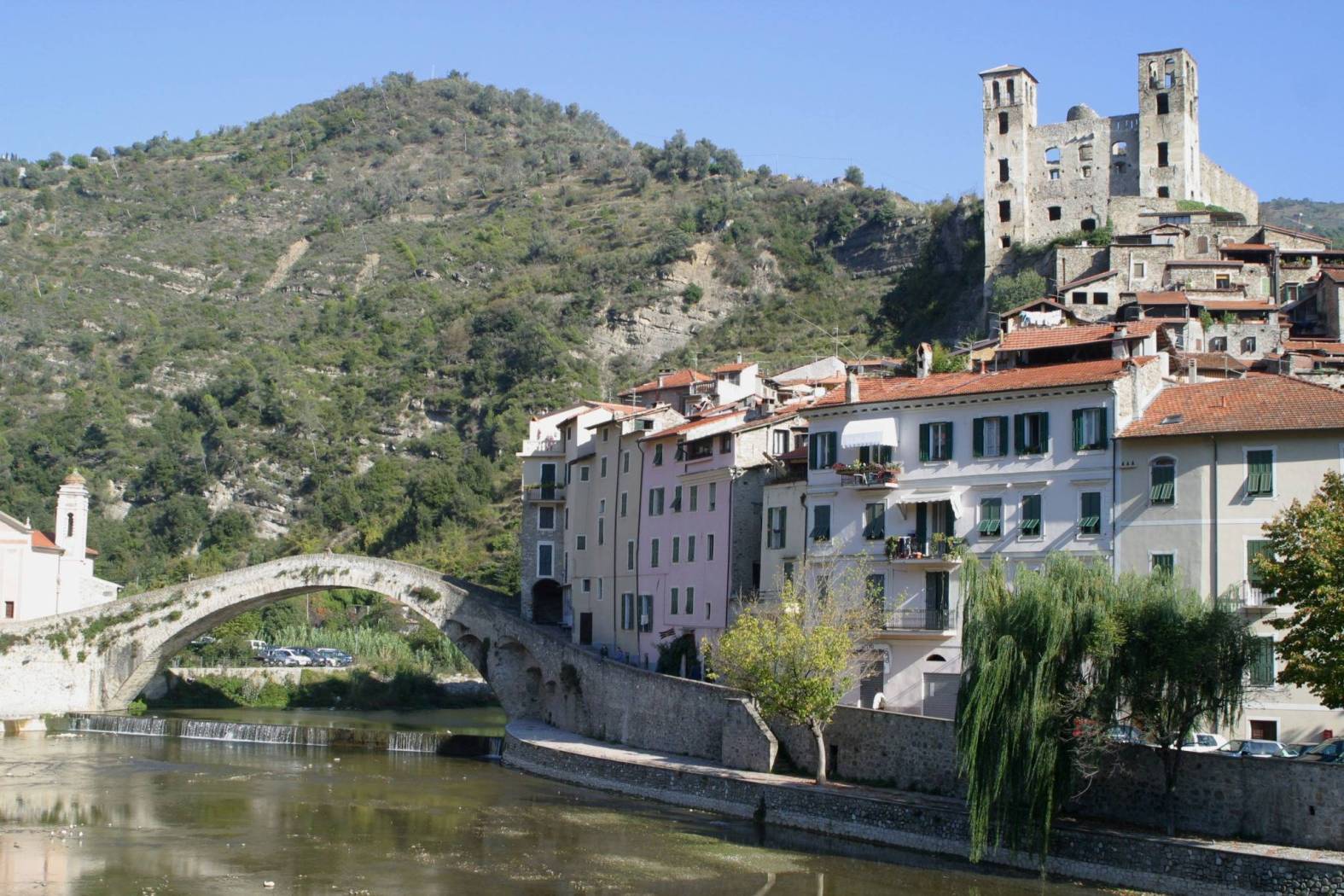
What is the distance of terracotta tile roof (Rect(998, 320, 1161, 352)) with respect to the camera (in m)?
44.2

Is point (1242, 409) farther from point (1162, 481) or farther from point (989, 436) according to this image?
point (989, 436)

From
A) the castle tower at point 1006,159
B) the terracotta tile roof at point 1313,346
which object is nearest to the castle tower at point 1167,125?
the castle tower at point 1006,159

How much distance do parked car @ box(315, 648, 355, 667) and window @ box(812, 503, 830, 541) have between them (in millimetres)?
39584

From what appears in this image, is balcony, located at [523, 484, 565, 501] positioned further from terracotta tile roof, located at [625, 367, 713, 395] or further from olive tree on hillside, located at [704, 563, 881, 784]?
olive tree on hillside, located at [704, 563, 881, 784]

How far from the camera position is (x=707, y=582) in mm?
49969

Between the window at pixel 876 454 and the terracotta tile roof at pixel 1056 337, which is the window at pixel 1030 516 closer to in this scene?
the window at pixel 876 454

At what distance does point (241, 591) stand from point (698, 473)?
24920 millimetres

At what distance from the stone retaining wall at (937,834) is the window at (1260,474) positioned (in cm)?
956

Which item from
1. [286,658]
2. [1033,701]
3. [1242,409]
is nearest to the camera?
[1033,701]

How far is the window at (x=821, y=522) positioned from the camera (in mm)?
44250

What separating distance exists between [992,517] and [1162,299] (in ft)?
106

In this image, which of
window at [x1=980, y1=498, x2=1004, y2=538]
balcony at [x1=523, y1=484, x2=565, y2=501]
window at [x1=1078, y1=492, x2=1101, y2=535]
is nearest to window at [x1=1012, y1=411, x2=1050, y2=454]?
window at [x1=980, y1=498, x2=1004, y2=538]

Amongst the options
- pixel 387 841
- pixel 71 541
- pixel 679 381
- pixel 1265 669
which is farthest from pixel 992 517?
pixel 71 541

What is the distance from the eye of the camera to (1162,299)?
68.8m
